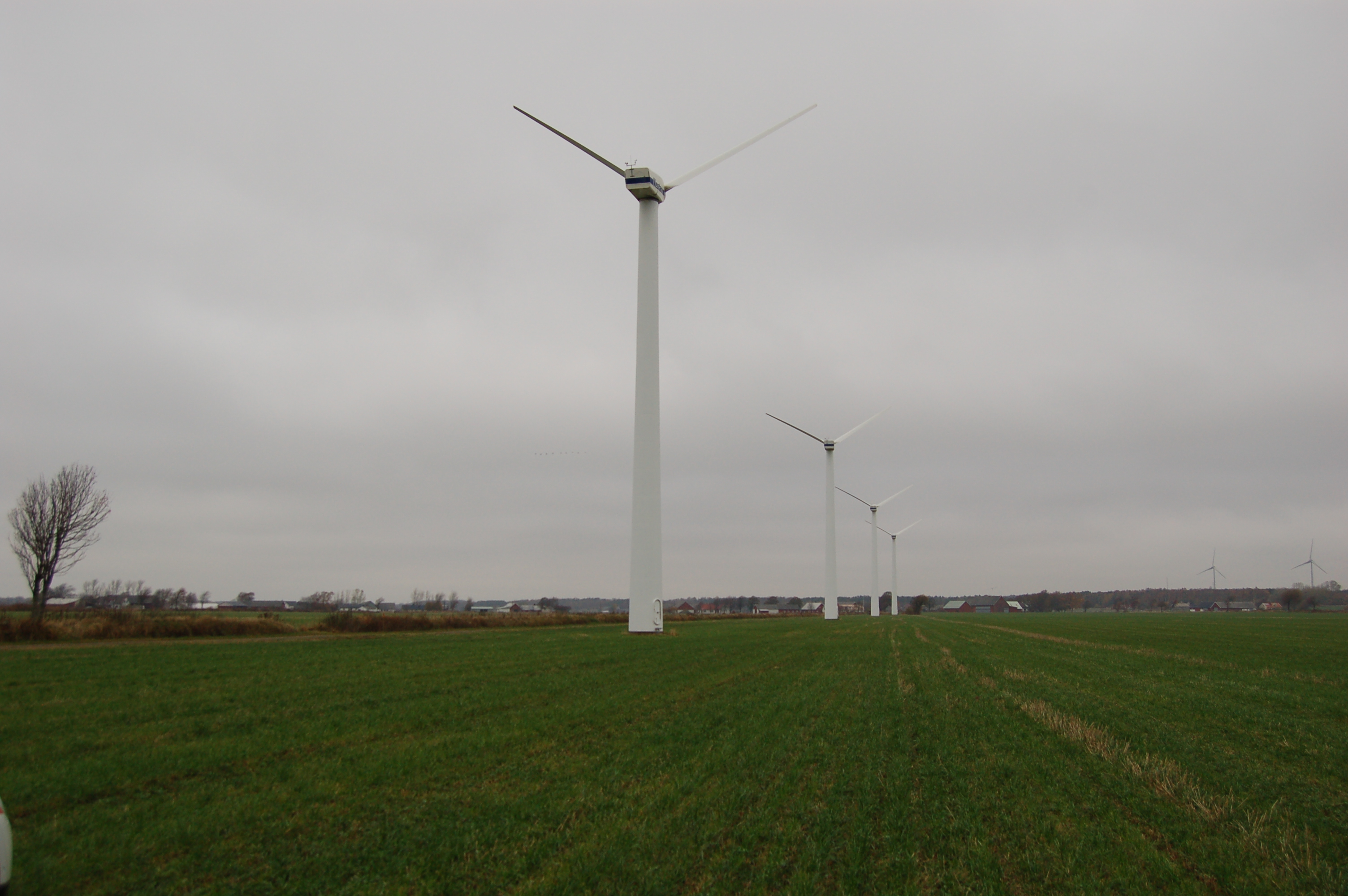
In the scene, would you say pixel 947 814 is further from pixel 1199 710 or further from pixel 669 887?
pixel 1199 710

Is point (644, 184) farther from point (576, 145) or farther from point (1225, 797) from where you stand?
point (1225, 797)

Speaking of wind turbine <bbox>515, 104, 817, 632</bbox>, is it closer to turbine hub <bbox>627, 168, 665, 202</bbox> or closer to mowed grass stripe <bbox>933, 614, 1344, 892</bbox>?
turbine hub <bbox>627, 168, 665, 202</bbox>

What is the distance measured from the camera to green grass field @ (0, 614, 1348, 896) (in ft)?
24.3

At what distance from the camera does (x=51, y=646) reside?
1216 inches

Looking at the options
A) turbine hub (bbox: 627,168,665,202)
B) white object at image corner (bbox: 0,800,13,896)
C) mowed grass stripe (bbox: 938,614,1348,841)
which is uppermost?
turbine hub (bbox: 627,168,665,202)

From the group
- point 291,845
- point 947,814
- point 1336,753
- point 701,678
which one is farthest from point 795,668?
point 291,845

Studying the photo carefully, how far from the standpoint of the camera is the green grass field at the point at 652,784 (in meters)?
7.40

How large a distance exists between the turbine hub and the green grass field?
40138 millimetres

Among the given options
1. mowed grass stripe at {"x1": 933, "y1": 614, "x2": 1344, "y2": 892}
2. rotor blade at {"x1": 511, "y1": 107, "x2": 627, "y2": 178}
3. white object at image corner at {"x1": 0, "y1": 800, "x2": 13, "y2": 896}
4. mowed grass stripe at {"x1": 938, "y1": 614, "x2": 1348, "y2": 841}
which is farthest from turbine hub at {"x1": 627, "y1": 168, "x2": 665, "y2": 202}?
white object at image corner at {"x1": 0, "y1": 800, "x2": 13, "y2": 896}

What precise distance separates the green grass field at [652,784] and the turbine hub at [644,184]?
1580 inches

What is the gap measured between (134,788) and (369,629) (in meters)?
43.6

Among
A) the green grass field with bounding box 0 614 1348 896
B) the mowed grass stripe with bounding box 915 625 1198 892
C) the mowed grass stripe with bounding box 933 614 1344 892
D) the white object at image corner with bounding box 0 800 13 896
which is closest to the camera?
the white object at image corner with bounding box 0 800 13 896

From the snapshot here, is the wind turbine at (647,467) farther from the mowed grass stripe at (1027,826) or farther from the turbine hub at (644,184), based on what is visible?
the mowed grass stripe at (1027,826)

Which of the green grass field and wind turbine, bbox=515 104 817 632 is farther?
wind turbine, bbox=515 104 817 632
